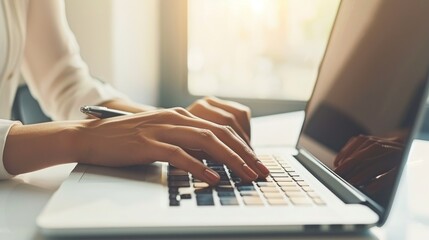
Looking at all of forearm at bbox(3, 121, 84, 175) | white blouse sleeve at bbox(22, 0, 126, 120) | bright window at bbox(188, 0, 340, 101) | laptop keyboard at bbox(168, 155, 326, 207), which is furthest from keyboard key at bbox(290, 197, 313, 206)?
bright window at bbox(188, 0, 340, 101)

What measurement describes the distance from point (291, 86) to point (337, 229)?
3.77ft

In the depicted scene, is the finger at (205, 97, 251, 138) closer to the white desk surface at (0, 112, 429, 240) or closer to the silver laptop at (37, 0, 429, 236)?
the silver laptop at (37, 0, 429, 236)

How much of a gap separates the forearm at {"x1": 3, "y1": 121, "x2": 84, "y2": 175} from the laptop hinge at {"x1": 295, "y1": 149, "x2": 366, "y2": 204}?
27cm

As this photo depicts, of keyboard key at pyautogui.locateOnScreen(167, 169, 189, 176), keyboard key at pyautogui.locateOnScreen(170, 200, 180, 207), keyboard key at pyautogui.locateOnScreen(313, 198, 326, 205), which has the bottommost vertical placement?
keyboard key at pyautogui.locateOnScreen(167, 169, 189, 176)

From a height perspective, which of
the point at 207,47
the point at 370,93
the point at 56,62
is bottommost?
the point at 207,47

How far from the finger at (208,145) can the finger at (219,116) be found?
8.0 inches

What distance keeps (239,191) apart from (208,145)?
8 centimetres

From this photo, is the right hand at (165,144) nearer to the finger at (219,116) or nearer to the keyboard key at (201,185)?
the keyboard key at (201,185)

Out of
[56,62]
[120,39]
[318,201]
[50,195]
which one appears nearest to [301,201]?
[318,201]

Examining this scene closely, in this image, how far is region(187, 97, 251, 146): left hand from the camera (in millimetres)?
792

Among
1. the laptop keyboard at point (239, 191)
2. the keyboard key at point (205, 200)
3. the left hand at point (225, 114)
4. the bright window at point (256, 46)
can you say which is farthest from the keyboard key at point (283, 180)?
the bright window at point (256, 46)

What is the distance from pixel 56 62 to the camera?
1.05 meters

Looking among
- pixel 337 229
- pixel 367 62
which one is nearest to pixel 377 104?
pixel 367 62

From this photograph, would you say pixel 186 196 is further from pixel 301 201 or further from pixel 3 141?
pixel 3 141
